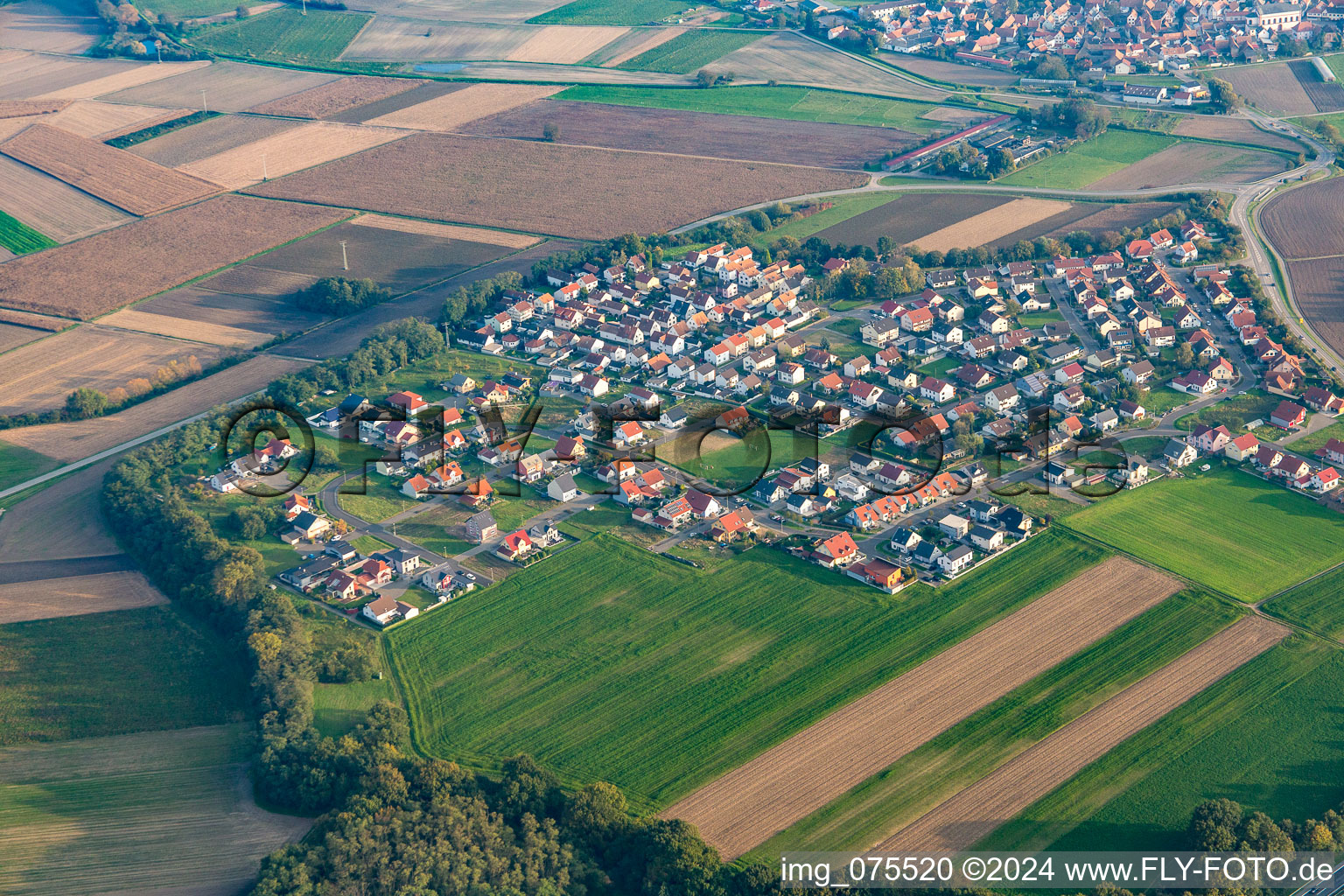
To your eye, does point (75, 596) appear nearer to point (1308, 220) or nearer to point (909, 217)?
point (909, 217)

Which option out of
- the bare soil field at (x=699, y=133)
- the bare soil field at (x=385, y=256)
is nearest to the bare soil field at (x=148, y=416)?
the bare soil field at (x=385, y=256)

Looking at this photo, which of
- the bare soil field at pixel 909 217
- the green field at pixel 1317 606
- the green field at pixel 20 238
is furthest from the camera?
the green field at pixel 20 238

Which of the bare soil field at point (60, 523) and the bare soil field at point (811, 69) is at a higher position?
the bare soil field at point (811, 69)

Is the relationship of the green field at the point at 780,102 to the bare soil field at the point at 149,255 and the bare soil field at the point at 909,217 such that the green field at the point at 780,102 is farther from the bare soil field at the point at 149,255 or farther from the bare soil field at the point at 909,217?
the bare soil field at the point at 149,255

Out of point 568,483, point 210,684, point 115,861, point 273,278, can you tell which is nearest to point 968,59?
point 273,278

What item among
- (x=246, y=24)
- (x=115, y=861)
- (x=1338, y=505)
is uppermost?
(x=246, y=24)

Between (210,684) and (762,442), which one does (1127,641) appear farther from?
(210,684)
